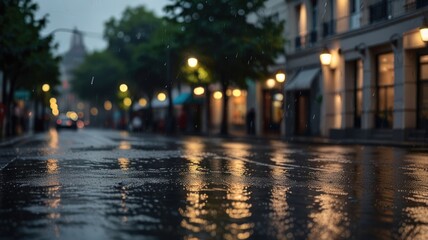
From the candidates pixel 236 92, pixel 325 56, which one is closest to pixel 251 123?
pixel 236 92

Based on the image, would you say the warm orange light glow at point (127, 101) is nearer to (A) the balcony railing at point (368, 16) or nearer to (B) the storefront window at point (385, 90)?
(A) the balcony railing at point (368, 16)

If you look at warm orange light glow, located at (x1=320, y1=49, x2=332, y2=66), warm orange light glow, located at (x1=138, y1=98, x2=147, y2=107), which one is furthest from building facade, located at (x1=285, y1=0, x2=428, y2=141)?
warm orange light glow, located at (x1=138, y1=98, x2=147, y2=107)

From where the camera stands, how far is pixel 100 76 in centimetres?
9275

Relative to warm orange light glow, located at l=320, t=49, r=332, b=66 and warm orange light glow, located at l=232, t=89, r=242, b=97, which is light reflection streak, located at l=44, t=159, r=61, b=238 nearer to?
warm orange light glow, located at l=320, t=49, r=332, b=66

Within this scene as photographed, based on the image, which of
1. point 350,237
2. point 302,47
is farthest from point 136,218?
point 302,47

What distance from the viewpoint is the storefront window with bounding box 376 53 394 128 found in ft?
102

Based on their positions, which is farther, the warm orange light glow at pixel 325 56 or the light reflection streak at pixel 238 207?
the warm orange light glow at pixel 325 56

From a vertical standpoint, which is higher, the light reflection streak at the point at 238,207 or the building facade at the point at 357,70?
the building facade at the point at 357,70

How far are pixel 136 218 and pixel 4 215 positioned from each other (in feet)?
4.63

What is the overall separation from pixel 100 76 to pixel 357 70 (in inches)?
2469

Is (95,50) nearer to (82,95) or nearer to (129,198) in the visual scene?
(82,95)

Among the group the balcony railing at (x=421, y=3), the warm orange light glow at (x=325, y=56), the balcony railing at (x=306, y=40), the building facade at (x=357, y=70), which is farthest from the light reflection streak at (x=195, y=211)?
the balcony railing at (x=306, y=40)

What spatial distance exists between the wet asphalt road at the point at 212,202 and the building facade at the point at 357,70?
15429mm

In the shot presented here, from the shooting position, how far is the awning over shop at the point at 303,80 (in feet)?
125
